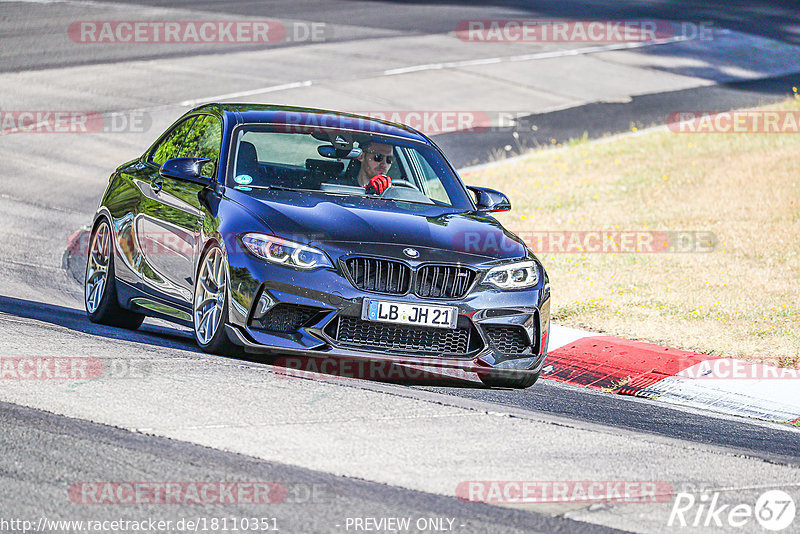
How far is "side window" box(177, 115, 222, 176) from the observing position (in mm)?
8797

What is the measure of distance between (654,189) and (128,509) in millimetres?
14546

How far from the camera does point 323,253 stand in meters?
7.48

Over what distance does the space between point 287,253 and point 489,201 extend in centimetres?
217

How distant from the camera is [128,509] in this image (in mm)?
5008

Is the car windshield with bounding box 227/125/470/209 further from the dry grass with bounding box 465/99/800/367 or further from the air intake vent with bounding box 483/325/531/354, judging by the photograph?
the dry grass with bounding box 465/99/800/367

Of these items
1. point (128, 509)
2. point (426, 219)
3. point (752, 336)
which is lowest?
point (752, 336)

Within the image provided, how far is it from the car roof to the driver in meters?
0.24

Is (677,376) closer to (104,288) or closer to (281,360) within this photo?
(281,360)

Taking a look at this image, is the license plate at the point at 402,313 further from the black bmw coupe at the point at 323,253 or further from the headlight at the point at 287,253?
the headlight at the point at 287,253

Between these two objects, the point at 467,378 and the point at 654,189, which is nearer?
the point at 467,378

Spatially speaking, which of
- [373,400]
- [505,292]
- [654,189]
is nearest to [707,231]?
[654,189]

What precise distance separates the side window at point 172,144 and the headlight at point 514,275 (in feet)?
10.0

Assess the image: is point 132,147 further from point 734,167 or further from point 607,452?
point 607,452

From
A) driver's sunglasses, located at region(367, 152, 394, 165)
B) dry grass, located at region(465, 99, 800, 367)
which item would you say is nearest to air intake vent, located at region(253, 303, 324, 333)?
driver's sunglasses, located at region(367, 152, 394, 165)
